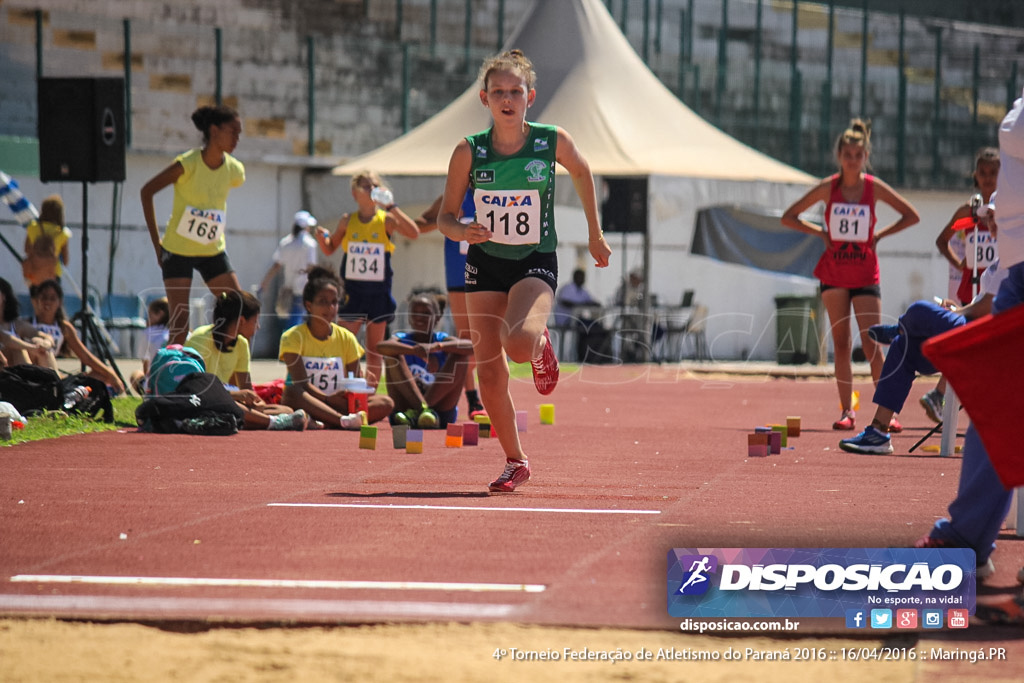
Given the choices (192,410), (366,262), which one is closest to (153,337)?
(366,262)

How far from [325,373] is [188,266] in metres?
1.37

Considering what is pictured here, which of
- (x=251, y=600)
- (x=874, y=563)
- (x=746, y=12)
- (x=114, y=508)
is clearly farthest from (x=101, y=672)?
(x=746, y=12)

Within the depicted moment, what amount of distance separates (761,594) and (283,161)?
2035cm

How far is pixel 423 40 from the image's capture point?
27000 mm

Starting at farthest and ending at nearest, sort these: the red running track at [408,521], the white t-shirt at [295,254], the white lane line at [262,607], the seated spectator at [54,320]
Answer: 1. the white t-shirt at [295,254]
2. the seated spectator at [54,320]
3. the red running track at [408,521]
4. the white lane line at [262,607]

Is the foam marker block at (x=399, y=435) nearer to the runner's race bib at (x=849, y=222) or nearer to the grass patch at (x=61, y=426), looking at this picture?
the grass patch at (x=61, y=426)

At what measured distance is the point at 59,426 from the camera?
984 centimetres

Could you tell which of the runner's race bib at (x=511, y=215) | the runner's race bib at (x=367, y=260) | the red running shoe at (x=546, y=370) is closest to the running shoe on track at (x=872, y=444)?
the red running shoe at (x=546, y=370)

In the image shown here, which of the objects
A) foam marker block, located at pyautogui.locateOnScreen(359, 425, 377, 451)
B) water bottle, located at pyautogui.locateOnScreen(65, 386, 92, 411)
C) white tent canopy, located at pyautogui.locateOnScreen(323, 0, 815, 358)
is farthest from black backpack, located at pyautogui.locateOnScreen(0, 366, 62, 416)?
white tent canopy, located at pyautogui.locateOnScreen(323, 0, 815, 358)

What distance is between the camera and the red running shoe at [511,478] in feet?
22.0

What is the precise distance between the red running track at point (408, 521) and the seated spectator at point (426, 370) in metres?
0.78

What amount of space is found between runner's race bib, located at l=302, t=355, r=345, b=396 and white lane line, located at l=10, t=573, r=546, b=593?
6.17m

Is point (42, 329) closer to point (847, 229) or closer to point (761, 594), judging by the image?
point (847, 229)

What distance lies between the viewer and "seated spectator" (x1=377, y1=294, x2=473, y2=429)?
10.8m
